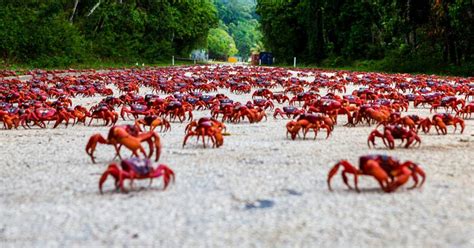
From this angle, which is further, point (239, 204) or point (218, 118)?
point (218, 118)

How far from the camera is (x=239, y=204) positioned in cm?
375

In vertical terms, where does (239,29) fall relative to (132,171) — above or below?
above

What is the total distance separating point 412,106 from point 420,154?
6233 mm

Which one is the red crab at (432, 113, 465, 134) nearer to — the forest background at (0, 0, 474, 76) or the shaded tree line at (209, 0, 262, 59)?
the forest background at (0, 0, 474, 76)

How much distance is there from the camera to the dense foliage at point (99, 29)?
32.5 m

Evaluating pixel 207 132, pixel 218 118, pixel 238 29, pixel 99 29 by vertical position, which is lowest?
pixel 218 118

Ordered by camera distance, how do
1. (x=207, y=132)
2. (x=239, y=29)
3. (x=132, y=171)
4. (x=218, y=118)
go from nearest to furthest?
(x=132, y=171) < (x=207, y=132) < (x=218, y=118) < (x=239, y=29)

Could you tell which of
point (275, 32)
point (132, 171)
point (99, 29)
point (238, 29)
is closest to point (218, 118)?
point (132, 171)

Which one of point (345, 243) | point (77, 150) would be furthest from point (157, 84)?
point (345, 243)

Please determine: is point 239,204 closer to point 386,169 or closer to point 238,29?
point 386,169

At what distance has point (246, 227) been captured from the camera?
3.24m

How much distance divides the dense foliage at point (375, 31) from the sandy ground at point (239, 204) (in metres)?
24.6

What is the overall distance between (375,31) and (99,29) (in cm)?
2135

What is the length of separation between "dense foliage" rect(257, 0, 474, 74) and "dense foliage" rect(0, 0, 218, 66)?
29.2 ft
